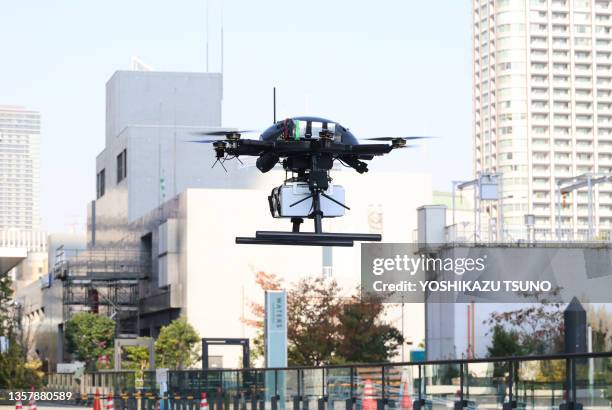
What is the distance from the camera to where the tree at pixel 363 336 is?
9356 centimetres

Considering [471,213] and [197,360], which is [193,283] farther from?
[471,213]

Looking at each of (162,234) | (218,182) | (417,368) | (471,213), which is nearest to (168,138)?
(218,182)

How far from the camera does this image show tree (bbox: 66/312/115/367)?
112 meters

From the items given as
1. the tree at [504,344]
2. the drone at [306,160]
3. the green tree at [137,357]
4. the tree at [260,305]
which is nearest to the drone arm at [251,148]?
the drone at [306,160]

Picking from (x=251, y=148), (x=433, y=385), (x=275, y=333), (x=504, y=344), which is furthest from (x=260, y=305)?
(x=251, y=148)

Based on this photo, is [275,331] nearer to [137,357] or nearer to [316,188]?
[137,357]

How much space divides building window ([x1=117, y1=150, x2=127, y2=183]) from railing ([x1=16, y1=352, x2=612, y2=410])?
291 feet

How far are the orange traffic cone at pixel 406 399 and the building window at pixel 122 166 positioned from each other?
352 ft

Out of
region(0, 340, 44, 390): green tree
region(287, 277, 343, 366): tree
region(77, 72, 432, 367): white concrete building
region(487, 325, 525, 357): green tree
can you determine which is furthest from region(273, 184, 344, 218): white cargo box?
region(77, 72, 432, 367): white concrete building

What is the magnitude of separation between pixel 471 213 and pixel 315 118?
428 feet

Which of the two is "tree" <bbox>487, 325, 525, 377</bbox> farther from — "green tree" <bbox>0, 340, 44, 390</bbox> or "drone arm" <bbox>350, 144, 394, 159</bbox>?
"drone arm" <bbox>350, 144, 394, 159</bbox>

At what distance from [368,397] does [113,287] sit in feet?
302

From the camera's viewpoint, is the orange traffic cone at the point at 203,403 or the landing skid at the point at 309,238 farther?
the orange traffic cone at the point at 203,403

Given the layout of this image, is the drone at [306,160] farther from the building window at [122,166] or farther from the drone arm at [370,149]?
the building window at [122,166]
